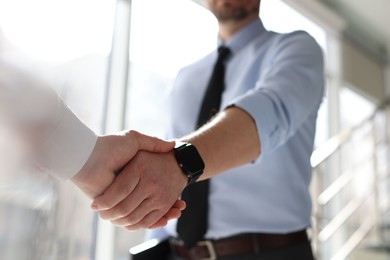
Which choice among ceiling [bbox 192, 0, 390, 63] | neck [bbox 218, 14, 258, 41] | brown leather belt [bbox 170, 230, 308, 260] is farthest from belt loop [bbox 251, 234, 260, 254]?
ceiling [bbox 192, 0, 390, 63]

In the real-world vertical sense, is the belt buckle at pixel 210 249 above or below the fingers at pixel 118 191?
below

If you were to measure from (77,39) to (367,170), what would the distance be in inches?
140

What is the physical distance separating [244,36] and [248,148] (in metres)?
0.59

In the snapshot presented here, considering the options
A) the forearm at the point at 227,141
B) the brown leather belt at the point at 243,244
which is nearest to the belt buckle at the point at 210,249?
the brown leather belt at the point at 243,244

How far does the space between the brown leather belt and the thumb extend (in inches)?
14.6

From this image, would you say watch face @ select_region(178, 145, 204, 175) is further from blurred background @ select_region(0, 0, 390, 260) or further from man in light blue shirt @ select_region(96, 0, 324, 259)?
blurred background @ select_region(0, 0, 390, 260)

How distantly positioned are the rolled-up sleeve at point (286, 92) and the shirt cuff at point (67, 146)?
31 centimetres

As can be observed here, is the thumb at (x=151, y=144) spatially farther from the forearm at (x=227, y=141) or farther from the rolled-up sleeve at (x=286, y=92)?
the rolled-up sleeve at (x=286, y=92)

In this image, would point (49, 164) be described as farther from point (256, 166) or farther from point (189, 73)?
point (189, 73)

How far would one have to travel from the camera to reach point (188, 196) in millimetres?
1061

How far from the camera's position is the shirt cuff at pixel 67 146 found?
606 millimetres

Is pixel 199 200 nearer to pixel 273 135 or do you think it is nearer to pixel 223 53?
pixel 273 135

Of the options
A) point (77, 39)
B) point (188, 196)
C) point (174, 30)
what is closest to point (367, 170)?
point (174, 30)

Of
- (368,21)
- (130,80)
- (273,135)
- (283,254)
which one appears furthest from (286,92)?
(368,21)
